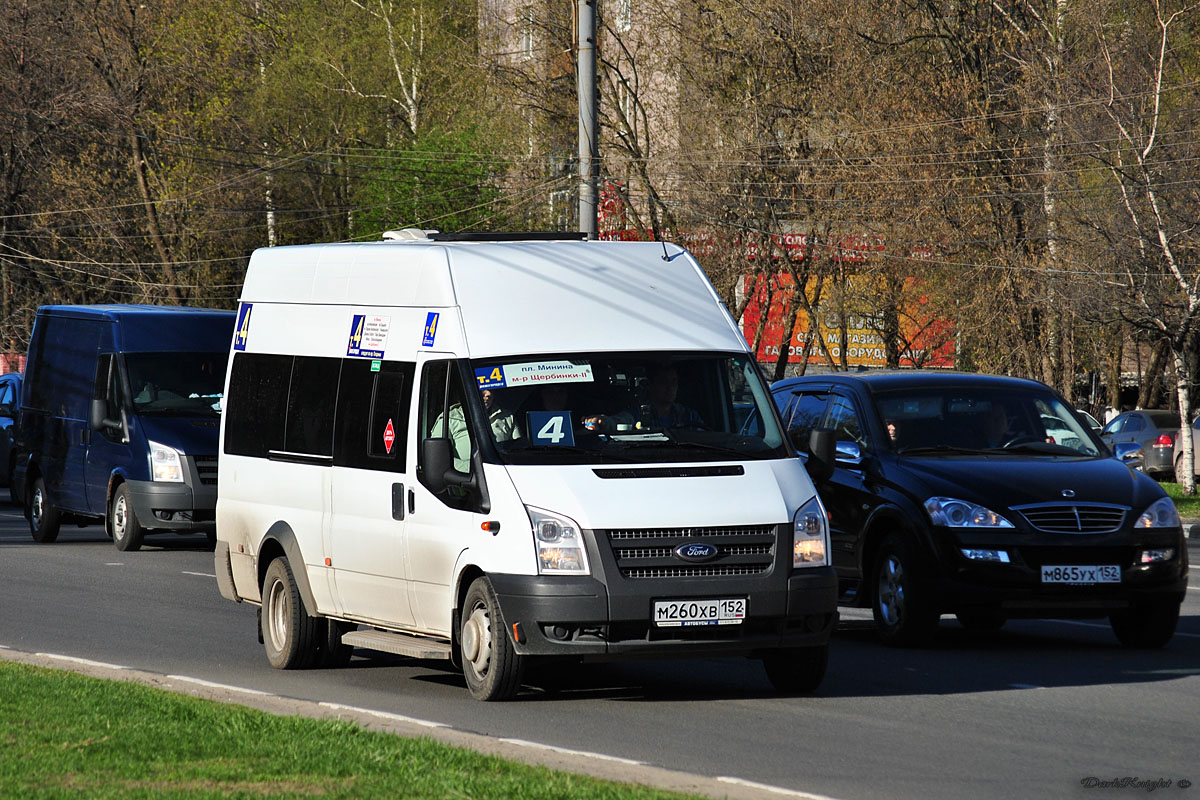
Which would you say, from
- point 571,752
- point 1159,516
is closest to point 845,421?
point 1159,516

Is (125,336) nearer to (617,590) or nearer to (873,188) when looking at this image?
(617,590)

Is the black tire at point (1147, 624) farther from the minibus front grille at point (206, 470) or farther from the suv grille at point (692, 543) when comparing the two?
the minibus front grille at point (206, 470)

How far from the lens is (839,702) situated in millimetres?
9500

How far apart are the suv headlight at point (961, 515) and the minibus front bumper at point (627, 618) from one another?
2445 millimetres

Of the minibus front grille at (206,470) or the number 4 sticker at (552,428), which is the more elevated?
the number 4 sticker at (552,428)

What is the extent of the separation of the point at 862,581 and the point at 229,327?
10.9m

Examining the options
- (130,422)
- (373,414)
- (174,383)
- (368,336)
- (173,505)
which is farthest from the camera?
(174,383)

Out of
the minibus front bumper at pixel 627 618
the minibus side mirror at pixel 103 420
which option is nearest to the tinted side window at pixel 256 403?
the minibus front bumper at pixel 627 618

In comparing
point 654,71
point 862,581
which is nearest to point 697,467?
point 862,581

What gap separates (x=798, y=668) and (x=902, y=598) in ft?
7.27

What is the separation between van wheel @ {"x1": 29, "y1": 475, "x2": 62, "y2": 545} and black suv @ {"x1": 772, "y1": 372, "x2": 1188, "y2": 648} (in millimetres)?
11799

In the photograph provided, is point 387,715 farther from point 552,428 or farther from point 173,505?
point 173,505

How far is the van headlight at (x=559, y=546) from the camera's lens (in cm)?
901

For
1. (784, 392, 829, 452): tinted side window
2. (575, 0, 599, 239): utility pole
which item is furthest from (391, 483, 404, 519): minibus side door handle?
(575, 0, 599, 239): utility pole
